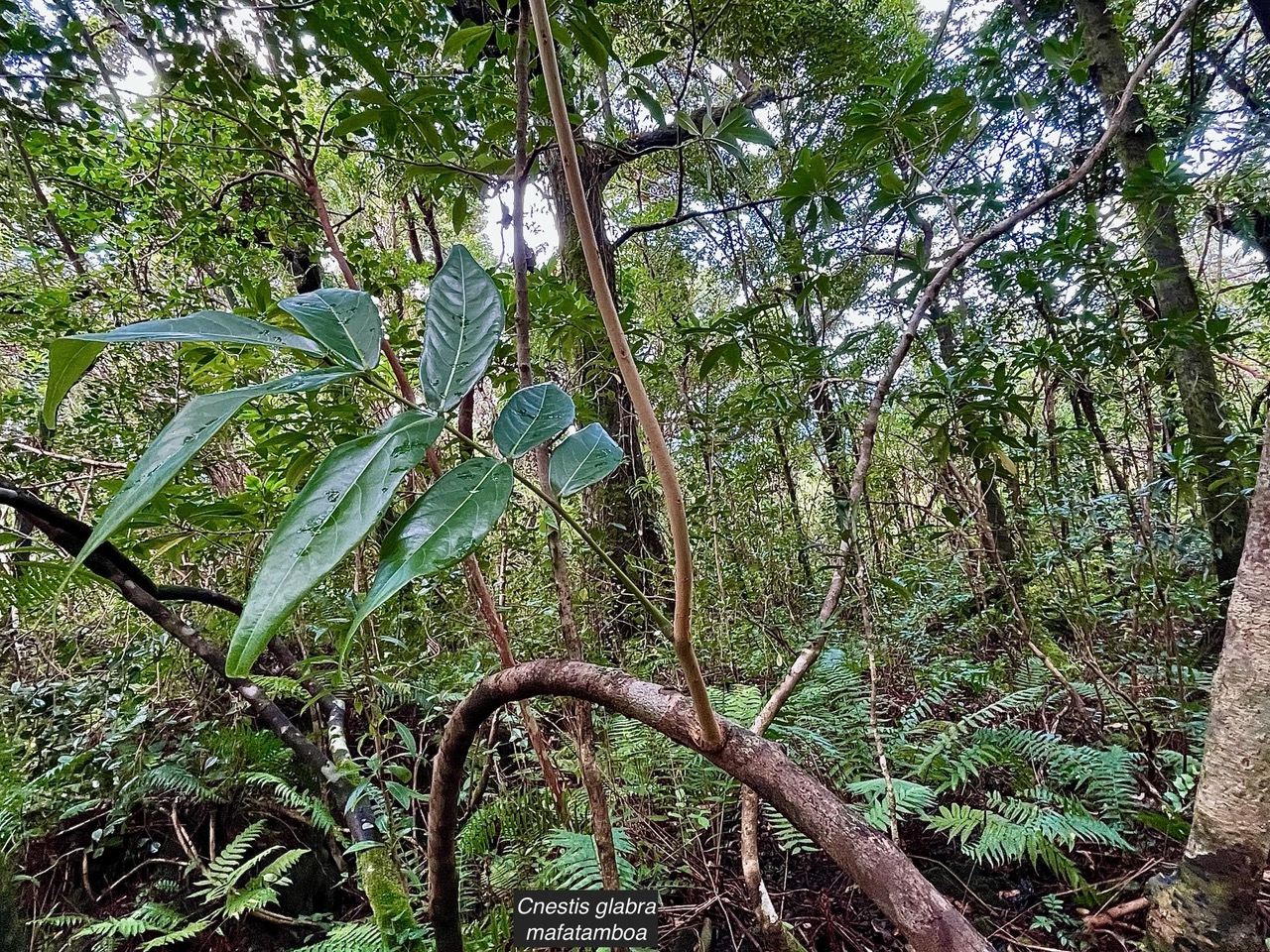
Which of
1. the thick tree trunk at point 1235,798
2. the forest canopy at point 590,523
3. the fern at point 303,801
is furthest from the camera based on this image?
the fern at point 303,801

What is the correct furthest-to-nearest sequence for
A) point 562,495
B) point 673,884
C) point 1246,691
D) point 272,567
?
point 673,884
point 1246,691
point 562,495
point 272,567

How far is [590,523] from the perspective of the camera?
136 cm

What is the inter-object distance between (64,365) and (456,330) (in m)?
0.19

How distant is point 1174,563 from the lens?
1212 millimetres

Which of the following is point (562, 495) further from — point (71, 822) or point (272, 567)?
Result: point (71, 822)

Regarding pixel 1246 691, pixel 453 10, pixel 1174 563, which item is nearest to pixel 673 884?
pixel 1246 691

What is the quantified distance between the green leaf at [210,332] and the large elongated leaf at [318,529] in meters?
0.08

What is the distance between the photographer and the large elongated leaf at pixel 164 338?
0.84 feet

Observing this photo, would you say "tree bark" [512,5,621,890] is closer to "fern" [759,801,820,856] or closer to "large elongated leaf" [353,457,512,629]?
"large elongated leaf" [353,457,512,629]

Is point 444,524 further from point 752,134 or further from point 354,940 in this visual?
point 354,940

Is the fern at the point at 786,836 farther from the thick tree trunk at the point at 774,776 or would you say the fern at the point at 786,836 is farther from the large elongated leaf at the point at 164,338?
the large elongated leaf at the point at 164,338

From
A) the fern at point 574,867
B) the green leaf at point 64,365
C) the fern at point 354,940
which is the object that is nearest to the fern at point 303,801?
the fern at point 354,940

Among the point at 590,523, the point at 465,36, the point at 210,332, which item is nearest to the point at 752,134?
the point at 465,36

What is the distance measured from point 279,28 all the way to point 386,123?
0.37 m
